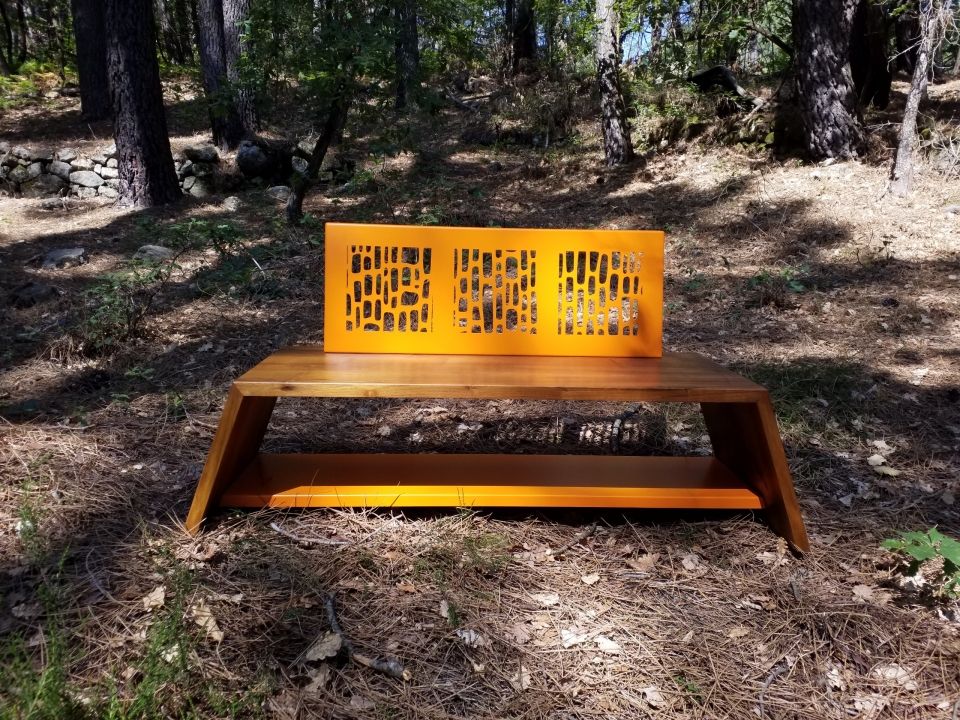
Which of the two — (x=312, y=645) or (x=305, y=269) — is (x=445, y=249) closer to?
(x=312, y=645)

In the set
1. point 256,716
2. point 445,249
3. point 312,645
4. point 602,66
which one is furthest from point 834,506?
point 602,66

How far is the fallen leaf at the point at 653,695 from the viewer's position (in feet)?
5.76

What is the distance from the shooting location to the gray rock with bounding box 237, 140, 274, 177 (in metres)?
10.0

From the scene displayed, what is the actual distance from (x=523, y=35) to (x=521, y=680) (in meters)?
16.9

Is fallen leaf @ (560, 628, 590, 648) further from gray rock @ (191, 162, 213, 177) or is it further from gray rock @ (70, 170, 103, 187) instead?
gray rock @ (70, 170, 103, 187)

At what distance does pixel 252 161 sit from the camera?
→ 32.8 ft

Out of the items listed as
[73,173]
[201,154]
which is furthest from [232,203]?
[73,173]

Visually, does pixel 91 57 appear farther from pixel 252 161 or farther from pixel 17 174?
pixel 252 161

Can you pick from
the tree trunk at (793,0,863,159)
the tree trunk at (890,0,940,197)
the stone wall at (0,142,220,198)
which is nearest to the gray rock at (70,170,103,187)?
the stone wall at (0,142,220,198)

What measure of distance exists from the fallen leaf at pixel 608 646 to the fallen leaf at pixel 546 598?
201 millimetres

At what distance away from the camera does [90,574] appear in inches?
84.2

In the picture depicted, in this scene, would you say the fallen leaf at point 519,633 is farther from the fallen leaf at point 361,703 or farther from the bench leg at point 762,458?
the bench leg at point 762,458

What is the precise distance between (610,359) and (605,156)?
27.0 feet

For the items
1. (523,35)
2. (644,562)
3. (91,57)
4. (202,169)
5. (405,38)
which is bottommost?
(644,562)
